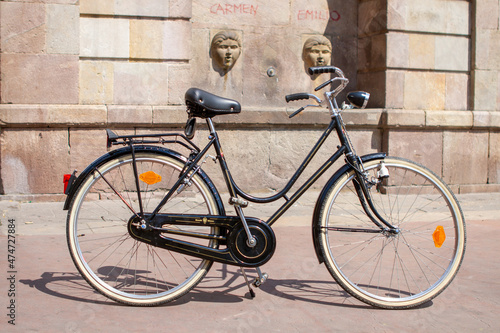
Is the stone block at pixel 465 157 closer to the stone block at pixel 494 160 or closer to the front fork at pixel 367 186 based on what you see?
the stone block at pixel 494 160

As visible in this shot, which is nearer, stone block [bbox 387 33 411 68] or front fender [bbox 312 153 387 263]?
front fender [bbox 312 153 387 263]

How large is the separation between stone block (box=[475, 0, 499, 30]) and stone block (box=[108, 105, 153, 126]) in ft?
15.0

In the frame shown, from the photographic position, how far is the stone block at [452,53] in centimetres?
816

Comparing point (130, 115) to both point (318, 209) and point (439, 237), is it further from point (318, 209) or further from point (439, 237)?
point (439, 237)

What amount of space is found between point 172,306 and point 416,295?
1.40 metres

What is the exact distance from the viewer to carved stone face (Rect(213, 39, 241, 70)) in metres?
7.88

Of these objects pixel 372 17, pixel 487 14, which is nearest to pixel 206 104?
pixel 372 17

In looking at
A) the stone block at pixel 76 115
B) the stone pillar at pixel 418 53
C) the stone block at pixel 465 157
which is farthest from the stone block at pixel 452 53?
the stone block at pixel 76 115

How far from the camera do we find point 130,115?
705 centimetres

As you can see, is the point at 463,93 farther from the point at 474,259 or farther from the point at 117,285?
the point at 117,285

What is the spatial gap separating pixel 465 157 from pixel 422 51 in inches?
59.9

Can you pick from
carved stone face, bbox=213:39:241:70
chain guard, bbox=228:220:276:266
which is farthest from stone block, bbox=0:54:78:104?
chain guard, bbox=228:220:276:266

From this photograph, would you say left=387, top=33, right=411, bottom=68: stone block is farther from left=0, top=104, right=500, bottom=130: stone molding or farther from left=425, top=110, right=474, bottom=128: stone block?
left=425, top=110, right=474, bottom=128: stone block

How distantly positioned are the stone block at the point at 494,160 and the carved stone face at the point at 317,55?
8.17ft
